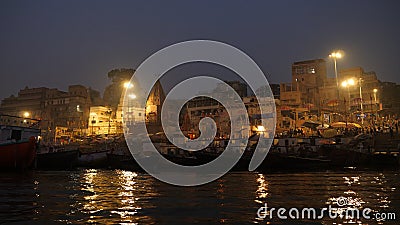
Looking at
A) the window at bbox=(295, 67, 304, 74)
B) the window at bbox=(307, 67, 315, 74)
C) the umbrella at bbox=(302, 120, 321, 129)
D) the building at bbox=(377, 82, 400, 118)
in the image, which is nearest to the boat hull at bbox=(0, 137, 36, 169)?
the umbrella at bbox=(302, 120, 321, 129)

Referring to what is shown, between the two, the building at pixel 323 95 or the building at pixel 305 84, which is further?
the building at pixel 305 84

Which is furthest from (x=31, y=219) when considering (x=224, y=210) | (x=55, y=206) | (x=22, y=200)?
(x=224, y=210)

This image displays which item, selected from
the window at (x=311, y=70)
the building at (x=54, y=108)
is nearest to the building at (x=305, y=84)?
the window at (x=311, y=70)

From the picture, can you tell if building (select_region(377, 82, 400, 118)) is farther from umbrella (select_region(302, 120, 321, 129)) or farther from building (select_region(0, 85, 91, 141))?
building (select_region(0, 85, 91, 141))

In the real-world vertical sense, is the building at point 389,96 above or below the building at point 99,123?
above

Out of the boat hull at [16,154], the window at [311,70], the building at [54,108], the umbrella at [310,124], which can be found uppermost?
the window at [311,70]

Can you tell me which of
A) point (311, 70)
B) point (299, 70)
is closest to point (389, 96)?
point (311, 70)

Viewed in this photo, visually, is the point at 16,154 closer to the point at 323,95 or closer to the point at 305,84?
the point at 305,84

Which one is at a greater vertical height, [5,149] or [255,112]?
[255,112]

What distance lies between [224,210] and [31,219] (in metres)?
4.06

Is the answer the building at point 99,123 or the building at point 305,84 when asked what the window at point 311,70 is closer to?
the building at point 305,84

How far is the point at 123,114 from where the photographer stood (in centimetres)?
7306

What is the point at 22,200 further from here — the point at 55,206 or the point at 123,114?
the point at 123,114

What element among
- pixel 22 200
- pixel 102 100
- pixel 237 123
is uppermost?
pixel 102 100
